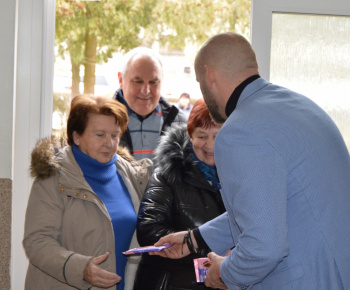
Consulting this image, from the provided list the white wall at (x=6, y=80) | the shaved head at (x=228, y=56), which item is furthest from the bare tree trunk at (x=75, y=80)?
the shaved head at (x=228, y=56)

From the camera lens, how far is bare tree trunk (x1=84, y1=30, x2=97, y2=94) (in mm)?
3888

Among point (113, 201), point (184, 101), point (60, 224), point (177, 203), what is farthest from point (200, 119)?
point (184, 101)

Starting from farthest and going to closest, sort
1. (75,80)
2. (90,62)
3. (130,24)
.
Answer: (130,24)
(90,62)
(75,80)

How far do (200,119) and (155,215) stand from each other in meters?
0.49

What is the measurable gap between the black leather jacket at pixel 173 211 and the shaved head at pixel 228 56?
0.67 meters

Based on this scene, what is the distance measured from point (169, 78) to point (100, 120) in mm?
3978

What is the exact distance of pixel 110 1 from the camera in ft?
17.9

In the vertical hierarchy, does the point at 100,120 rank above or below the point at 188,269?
above

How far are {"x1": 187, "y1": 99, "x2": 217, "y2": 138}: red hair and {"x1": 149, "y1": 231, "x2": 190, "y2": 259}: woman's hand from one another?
51 centimetres

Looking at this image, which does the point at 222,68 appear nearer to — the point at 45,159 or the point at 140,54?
the point at 45,159

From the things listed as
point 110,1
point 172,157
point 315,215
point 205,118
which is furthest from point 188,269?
point 110,1

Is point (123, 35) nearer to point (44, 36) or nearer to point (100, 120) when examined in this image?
point (44, 36)

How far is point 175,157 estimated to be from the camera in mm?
2357

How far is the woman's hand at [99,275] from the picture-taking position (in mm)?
2115
